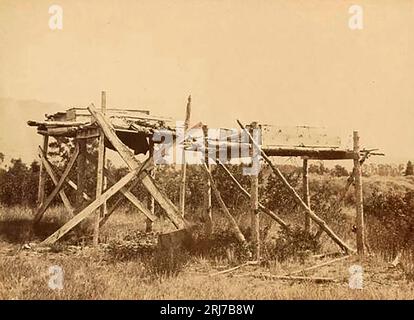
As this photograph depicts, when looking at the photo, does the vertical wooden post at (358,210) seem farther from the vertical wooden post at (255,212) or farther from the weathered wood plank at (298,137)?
the vertical wooden post at (255,212)

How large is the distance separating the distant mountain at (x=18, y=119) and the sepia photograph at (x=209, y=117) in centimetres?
7

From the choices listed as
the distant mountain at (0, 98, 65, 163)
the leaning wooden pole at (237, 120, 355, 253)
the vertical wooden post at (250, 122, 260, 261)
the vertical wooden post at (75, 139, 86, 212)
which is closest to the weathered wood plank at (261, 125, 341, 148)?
the vertical wooden post at (250, 122, 260, 261)

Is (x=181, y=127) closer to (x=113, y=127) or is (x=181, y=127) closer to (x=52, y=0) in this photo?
(x=113, y=127)

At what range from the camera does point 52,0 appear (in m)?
11.3

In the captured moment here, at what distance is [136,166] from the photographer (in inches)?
474

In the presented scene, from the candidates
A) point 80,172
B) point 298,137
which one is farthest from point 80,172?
point 298,137


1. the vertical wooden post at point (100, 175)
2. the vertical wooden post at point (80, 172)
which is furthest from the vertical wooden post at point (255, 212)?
the vertical wooden post at point (80, 172)

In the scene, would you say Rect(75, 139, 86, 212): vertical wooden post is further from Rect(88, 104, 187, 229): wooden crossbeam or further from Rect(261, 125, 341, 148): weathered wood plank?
Rect(261, 125, 341, 148): weathered wood plank

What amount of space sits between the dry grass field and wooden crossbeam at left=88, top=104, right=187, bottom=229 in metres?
0.86

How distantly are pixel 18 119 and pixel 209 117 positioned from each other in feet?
16.6

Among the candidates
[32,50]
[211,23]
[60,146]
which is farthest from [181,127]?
[60,146]

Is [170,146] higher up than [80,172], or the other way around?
[170,146]

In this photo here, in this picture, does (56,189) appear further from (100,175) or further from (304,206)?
(304,206)

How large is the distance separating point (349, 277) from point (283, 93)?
4.94 m
